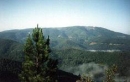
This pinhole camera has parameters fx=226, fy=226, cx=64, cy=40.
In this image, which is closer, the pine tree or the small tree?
the small tree

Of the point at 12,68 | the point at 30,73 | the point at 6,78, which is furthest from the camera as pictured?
the point at 12,68

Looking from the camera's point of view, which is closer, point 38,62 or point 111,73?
Answer: point 111,73

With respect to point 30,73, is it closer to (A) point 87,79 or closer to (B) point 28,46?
(B) point 28,46

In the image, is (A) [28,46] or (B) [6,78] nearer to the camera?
(A) [28,46]

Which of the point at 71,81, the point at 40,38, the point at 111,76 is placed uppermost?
the point at 40,38

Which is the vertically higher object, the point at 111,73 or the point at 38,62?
the point at 111,73

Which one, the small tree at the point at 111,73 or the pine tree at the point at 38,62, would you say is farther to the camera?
the pine tree at the point at 38,62

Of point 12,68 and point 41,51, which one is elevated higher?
point 41,51

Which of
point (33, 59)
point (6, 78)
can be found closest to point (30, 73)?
point (33, 59)
